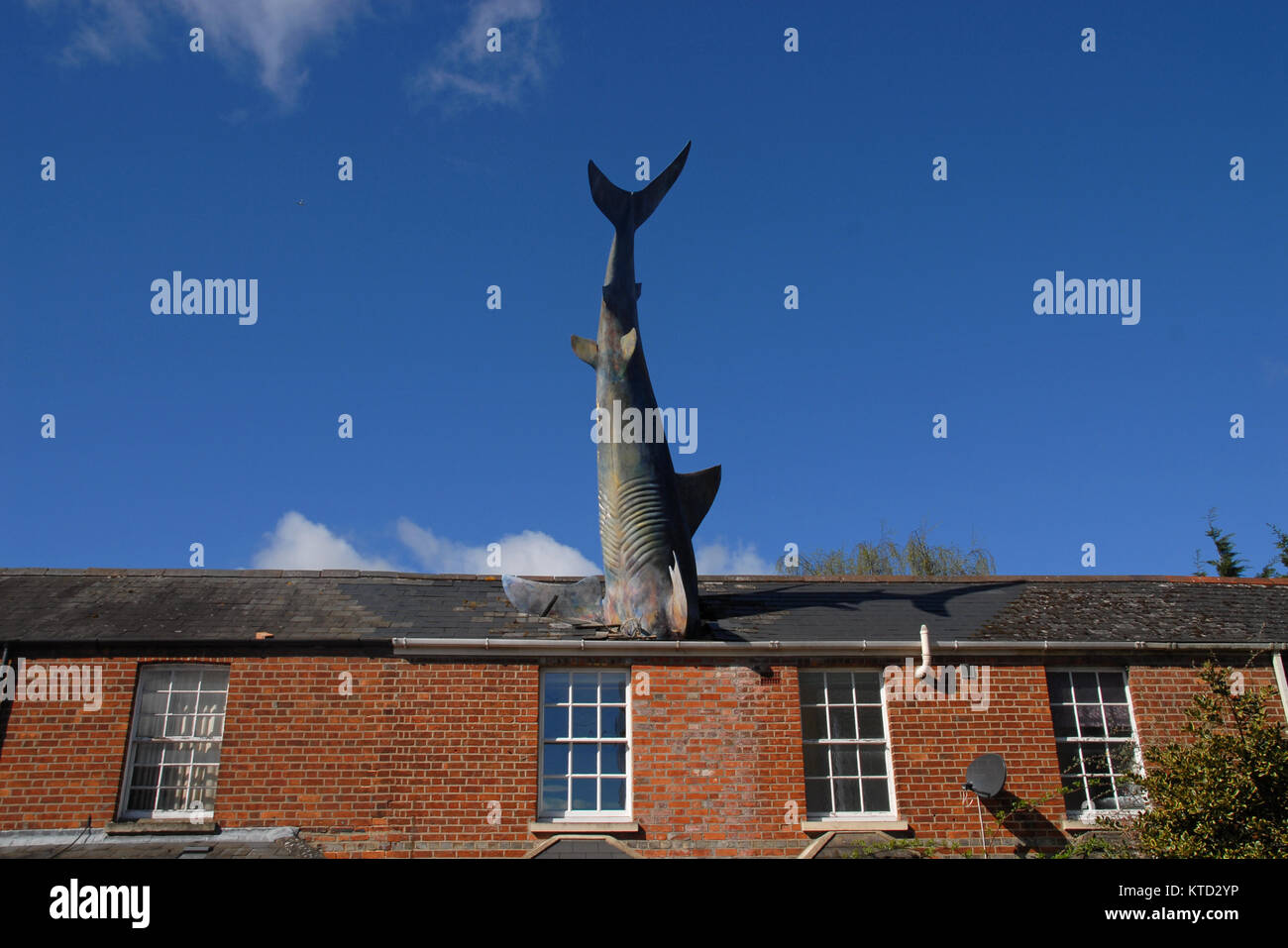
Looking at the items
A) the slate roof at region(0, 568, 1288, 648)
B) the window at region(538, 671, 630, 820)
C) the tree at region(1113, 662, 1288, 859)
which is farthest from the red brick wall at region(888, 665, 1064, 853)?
the window at region(538, 671, 630, 820)

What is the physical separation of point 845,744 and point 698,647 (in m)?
2.00

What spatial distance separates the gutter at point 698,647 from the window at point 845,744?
15.4 inches

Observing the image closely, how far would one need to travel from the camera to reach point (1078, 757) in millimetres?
11820

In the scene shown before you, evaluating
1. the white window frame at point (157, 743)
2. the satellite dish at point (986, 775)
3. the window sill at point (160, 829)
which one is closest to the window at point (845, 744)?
the satellite dish at point (986, 775)

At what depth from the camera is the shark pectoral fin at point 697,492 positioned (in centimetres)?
1381

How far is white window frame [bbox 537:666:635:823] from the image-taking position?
11070 millimetres

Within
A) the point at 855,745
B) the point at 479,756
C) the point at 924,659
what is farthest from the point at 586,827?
the point at 924,659

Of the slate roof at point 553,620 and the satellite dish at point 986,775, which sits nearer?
the satellite dish at point 986,775

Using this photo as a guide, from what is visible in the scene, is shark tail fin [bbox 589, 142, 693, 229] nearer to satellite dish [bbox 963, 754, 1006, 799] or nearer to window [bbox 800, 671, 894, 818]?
window [bbox 800, 671, 894, 818]

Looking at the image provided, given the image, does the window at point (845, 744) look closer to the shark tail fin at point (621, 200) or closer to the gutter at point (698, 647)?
the gutter at point (698, 647)

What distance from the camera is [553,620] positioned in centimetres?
1273

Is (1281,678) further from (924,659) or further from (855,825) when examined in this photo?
(855,825)


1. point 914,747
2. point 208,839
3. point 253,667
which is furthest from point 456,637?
Result: point 914,747

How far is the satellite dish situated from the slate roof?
5.21 ft
